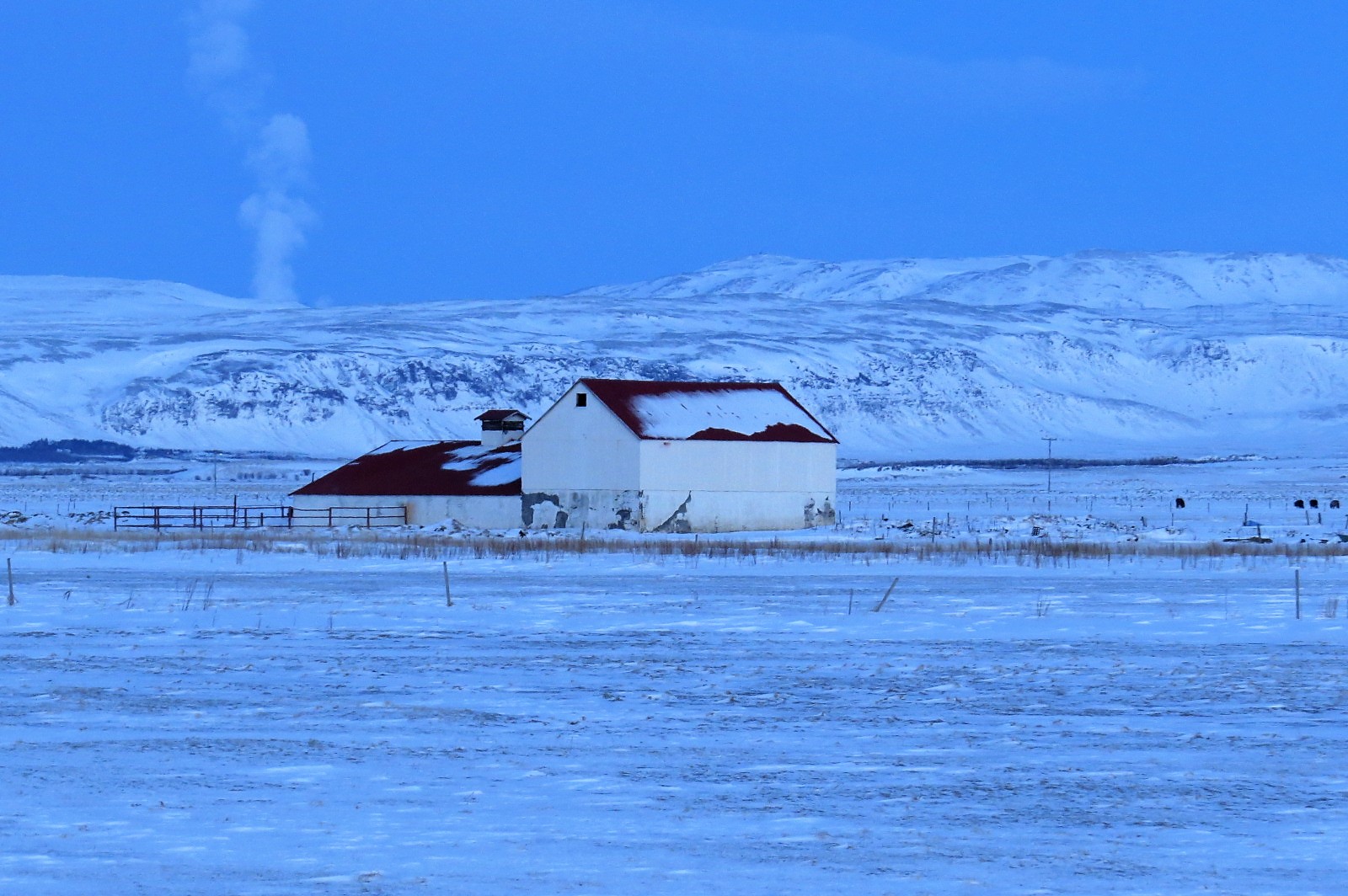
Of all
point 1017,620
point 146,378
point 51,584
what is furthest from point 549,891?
point 146,378

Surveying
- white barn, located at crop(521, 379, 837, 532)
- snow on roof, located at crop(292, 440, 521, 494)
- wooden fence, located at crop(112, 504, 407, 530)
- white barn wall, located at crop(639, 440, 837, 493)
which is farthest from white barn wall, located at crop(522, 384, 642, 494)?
wooden fence, located at crop(112, 504, 407, 530)

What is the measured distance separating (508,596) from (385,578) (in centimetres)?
450

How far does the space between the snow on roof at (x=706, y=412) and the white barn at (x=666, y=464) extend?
0.04m

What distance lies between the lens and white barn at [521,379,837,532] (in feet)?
165

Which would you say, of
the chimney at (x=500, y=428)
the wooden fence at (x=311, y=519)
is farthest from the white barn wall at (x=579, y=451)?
the chimney at (x=500, y=428)

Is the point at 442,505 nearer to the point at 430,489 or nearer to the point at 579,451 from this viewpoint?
the point at 430,489

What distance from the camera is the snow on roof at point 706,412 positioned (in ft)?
167

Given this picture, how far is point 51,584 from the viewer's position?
95.2ft

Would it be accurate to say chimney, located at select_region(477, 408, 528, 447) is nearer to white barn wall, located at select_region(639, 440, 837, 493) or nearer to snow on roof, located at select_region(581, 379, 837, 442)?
snow on roof, located at select_region(581, 379, 837, 442)

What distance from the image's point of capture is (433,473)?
55.7 m

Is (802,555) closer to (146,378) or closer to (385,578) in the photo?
(385,578)

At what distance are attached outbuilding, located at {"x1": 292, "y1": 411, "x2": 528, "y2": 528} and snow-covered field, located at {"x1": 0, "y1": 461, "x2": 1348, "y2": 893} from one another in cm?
2426

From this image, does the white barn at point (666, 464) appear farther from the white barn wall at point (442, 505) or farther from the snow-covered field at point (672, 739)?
the snow-covered field at point (672, 739)

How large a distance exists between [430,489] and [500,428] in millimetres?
6692
